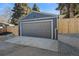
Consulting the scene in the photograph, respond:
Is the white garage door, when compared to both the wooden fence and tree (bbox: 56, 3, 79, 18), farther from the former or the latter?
tree (bbox: 56, 3, 79, 18)

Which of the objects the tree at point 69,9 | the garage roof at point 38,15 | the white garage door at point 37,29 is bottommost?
the white garage door at point 37,29

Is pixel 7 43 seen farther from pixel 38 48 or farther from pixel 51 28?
pixel 51 28

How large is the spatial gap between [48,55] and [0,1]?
2120 mm

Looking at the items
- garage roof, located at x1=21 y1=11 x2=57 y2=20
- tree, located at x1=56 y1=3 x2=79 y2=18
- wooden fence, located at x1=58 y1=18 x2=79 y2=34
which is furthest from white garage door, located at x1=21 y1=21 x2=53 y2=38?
tree, located at x1=56 y1=3 x2=79 y2=18

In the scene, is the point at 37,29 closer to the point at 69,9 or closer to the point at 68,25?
the point at 68,25

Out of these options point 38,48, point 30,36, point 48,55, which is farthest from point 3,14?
point 48,55

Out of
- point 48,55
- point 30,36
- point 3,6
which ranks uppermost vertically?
point 3,6

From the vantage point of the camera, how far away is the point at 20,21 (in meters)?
5.63

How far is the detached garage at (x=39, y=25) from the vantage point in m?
5.51

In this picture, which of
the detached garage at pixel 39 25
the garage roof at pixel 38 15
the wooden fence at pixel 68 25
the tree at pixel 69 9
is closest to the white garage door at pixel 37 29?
the detached garage at pixel 39 25

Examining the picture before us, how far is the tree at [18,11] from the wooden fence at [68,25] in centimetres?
105

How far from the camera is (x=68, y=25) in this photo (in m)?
5.48

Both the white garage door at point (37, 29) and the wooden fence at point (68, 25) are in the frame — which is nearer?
the wooden fence at point (68, 25)

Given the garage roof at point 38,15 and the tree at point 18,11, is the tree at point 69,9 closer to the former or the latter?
the garage roof at point 38,15
